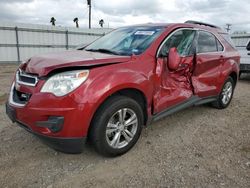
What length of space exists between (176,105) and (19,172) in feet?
7.81

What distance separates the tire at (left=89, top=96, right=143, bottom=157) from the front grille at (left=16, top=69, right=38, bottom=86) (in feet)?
2.62

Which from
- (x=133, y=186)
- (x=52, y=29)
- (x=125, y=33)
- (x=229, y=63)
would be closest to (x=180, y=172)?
(x=133, y=186)

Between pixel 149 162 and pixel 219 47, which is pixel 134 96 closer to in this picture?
pixel 149 162

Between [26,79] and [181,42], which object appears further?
[181,42]

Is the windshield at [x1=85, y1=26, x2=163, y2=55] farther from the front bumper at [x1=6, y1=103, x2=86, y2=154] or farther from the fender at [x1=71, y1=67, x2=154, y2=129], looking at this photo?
the front bumper at [x1=6, y1=103, x2=86, y2=154]

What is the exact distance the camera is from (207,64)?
4414 millimetres

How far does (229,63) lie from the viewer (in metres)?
5.08

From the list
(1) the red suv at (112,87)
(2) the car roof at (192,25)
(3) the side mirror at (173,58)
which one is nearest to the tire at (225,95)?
(1) the red suv at (112,87)

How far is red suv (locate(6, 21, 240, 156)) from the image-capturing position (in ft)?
8.61

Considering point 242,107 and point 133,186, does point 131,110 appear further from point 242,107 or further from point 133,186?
point 242,107

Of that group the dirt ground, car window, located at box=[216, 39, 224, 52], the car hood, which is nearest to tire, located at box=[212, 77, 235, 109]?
car window, located at box=[216, 39, 224, 52]

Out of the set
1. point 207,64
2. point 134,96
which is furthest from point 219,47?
point 134,96

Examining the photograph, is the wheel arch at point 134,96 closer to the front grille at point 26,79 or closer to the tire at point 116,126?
the tire at point 116,126

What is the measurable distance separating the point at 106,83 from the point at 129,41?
121 centimetres
